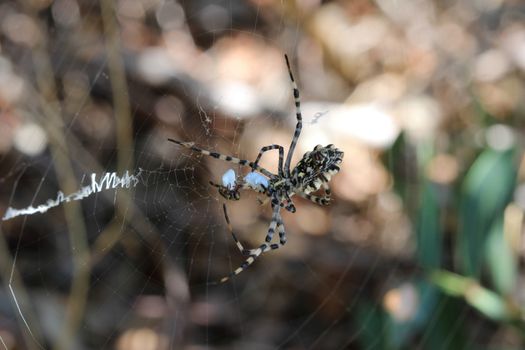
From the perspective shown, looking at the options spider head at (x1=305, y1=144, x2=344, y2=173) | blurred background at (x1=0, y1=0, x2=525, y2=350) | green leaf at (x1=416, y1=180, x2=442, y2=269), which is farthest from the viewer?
blurred background at (x1=0, y1=0, x2=525, y2=350)

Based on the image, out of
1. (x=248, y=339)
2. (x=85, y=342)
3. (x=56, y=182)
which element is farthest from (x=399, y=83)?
Result: (x=85, y=342)

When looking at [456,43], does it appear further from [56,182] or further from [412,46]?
[56,182]

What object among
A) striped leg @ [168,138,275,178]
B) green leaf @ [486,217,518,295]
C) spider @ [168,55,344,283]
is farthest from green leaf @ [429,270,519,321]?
striped leg @ [168,138,275,178]

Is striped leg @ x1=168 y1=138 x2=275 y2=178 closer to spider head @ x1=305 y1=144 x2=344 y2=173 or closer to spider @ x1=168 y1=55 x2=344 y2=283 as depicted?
spider @ x1=168 y1=55 x2=344 y2=283

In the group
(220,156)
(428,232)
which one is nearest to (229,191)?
(220,156)

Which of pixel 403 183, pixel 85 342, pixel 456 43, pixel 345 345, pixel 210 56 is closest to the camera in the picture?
pixel 403 183

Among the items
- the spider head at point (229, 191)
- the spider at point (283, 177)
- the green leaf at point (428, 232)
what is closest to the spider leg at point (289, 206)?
the spider at point (283, 177)

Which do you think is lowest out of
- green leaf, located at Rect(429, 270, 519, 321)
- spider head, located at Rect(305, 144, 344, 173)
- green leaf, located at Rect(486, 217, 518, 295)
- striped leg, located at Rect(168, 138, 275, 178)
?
green leaf, located at Rect(429, 270, 519, 321)

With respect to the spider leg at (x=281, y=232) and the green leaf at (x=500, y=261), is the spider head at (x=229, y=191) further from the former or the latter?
the green leaf at (x=500, y=261)

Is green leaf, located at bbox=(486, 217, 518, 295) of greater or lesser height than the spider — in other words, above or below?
below
